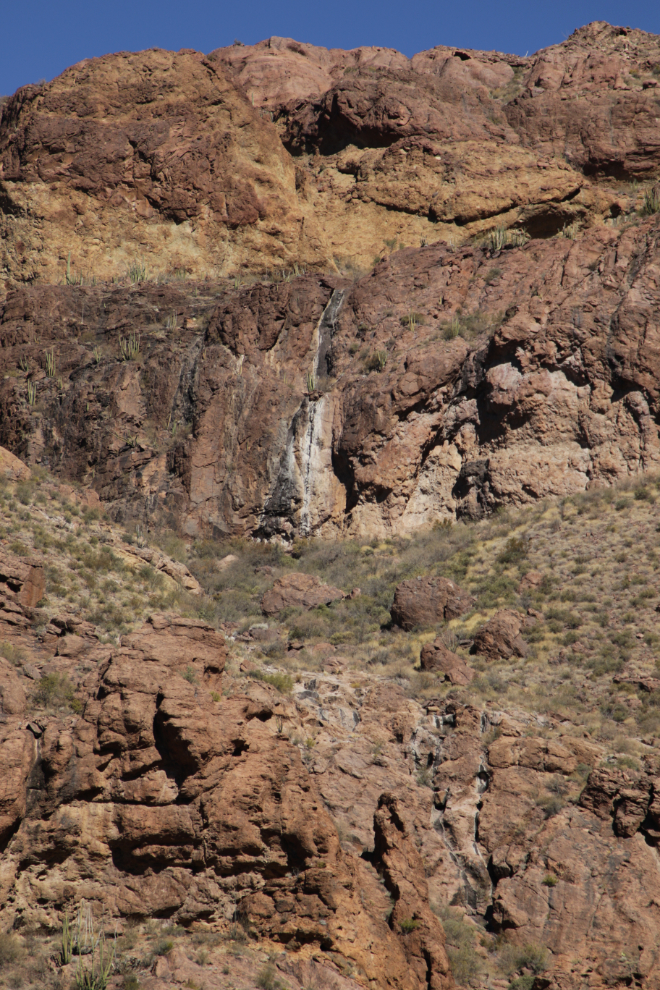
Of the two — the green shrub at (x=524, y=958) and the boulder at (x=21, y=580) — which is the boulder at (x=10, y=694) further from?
the green shrub at (x=524, y=958)

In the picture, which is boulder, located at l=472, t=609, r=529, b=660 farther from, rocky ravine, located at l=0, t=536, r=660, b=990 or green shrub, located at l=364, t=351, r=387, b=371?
green shrub, located at l=364, t=351, r=387, b=371

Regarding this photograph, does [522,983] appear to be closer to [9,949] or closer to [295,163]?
[9,949]

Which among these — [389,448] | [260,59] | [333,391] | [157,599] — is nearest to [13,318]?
[333,391]

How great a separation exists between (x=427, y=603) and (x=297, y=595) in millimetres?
4148

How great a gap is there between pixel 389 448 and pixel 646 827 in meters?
18.5

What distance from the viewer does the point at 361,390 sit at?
107 ft

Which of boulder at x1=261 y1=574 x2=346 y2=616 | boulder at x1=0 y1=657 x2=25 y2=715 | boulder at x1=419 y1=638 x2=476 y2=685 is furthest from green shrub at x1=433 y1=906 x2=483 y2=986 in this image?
boulder at x1=261 y1=574 x2=346 y2=616

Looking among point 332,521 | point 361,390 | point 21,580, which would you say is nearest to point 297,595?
point 332,521

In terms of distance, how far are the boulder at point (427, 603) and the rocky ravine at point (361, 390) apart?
20.6ft

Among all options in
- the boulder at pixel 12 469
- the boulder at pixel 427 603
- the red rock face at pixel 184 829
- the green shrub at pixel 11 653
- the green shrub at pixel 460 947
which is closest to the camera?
the red rock face at pixel 184 829

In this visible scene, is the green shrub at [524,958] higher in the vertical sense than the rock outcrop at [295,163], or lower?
lower

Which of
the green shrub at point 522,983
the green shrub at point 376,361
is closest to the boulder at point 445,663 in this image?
the green shrub at point 522,983

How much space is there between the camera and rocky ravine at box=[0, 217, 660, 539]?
30531mm

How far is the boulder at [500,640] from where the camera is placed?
21781 mm
